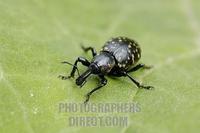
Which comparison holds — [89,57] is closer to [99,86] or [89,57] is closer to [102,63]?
[102,63]

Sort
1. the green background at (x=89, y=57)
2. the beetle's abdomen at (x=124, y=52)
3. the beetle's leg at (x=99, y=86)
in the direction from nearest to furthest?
the green background at (x=89, y=57) → the beetle's leg at (x=99, y=86) → the beetle's abdomen at (x=124, y=52)

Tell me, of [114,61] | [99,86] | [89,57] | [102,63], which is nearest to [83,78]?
[99,86]

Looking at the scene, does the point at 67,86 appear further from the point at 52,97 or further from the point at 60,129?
the point at 60,129

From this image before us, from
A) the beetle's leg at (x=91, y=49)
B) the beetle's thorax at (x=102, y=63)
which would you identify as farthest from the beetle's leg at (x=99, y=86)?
the beetle's leg at (x=91, y=49)

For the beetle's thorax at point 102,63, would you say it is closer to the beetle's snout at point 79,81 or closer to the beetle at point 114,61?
the beetle at point 114,61

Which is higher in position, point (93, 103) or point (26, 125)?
point (93, 103)

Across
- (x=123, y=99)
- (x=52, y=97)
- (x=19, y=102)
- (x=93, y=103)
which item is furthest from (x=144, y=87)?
(x=19, y=102)

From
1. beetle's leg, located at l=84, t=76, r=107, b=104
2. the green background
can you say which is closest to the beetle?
beetle's leg, located at l=84, t=76, r=107, b=104
